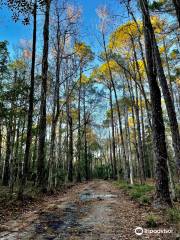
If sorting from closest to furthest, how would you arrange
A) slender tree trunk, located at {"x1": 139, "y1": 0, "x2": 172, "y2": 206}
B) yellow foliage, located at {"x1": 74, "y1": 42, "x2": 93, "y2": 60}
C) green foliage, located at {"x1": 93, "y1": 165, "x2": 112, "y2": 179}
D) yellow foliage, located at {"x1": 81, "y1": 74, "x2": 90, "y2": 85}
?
slender tree trunk, located at {"x1": 139, "y1": 0, "x2": 172, "y2": 206}, yellow foliage, located at {"x1": 74, "y1": 42, "x2": 93, "y2": 60}, yellow foliage, located at {"x1": 81, "y1": 74, "x2": 90, "y2": 85}, green foliage, located at {"x1": 93, "y1": 165, "x2": 112, "y2": 179}

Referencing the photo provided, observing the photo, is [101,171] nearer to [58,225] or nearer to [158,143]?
[158,143]

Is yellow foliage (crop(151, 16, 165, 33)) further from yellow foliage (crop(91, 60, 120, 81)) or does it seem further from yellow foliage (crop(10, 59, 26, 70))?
yellow foliage (crop(10, 59, 26, 70))

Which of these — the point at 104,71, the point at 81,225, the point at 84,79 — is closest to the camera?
the point at 81,225

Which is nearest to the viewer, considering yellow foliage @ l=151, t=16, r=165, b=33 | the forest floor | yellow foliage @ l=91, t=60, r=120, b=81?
the forest floor

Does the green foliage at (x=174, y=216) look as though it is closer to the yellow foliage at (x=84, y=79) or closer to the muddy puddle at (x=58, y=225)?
the muddy puddle at (x=58, y=225)

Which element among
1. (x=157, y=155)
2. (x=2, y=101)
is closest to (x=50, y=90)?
(x=2, y=101)

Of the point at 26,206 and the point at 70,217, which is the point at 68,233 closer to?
the point at 70,217

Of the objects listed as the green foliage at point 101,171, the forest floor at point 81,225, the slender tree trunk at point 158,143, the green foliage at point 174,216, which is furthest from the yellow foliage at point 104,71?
the green foliage at point 101,171

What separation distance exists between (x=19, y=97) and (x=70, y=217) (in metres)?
9.76

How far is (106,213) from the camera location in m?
7.61

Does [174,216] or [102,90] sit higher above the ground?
[102,90]

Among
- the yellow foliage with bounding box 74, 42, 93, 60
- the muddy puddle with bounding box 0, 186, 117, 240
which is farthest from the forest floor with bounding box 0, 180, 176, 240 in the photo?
the yellow foliage with bounding box 74, 42, 93, 60

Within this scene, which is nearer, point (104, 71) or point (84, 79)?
point (104, 71)

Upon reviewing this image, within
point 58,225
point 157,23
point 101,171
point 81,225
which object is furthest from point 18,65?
point 101,171
